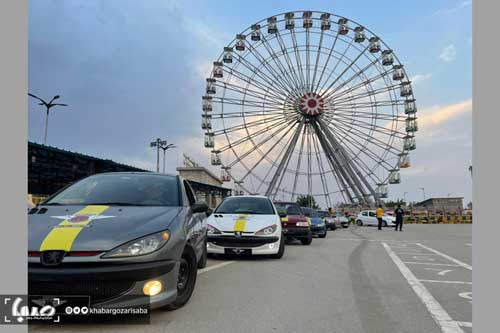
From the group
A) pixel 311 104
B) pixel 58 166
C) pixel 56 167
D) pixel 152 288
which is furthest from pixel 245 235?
pixel 311 104

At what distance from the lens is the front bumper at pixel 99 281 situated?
10.3 feet

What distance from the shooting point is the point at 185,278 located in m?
4.30

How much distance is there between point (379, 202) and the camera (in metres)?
32.0

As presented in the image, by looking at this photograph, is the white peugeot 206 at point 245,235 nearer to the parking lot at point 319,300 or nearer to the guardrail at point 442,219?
the parking lot at point 319,300

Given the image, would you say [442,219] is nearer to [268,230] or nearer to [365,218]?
[365,218]

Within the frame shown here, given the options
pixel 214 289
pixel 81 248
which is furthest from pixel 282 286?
pixel 81 248

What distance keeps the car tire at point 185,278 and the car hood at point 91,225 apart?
44cm

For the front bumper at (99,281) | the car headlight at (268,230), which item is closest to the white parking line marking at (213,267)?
the car headlight at (268,230)

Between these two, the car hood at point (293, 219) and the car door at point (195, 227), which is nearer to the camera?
the car door at point (195, 227)

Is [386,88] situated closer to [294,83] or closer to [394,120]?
[394,120]

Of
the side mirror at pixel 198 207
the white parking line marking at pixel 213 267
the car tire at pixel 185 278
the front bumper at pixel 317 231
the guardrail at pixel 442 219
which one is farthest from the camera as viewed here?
the guardrail at pixel 442 219

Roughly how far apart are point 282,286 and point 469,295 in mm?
2406

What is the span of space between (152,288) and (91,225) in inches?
31.1

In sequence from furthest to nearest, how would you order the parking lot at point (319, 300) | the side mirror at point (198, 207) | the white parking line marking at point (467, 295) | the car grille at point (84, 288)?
the white parking line marking at point (467, 295) < the side mirror at point (198, 207) < the parking lot at point (319, 300) < the car grille at point (84, 288)
